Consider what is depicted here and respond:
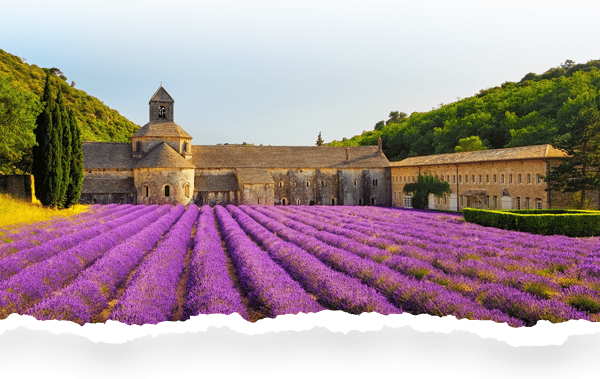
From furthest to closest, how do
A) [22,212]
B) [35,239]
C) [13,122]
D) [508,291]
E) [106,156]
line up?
[106,156] < [13,122] < [22,212] < [35,239] < [508,291]

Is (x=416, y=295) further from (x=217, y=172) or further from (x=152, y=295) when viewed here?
(x=217, y=172)

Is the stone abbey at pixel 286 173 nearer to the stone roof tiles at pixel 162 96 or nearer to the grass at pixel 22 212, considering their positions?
the stone roof tiles at pixel 162 96

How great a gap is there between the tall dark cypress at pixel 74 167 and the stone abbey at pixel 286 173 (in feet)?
48.5

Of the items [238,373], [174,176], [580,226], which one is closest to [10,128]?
[174,176]

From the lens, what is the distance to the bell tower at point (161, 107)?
4753 centimetres

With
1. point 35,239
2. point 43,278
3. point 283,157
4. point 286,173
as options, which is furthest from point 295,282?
point 283,157

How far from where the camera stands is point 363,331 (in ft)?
14.6

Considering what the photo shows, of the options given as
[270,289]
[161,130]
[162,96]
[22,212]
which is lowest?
[270,289]

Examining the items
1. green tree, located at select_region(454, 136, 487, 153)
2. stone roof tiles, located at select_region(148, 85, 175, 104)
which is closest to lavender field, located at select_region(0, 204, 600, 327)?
stone roof tiles, located at select_region(148, 85, 175, 104)

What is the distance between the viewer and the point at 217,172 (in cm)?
4628

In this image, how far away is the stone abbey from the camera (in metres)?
31.8

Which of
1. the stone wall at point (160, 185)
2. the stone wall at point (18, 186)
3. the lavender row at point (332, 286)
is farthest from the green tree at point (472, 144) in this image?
the stone wall at point (18, 186)

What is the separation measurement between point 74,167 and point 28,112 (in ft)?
21.1

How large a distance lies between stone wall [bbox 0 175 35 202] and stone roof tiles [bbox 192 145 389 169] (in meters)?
25.1
